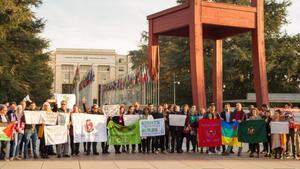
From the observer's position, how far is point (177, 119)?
18078 mm

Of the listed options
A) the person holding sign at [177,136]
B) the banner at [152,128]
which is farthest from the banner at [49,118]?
the person holding sign at [177,136]

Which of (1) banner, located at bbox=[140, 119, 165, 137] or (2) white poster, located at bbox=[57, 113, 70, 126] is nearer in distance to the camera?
(2) white poster, located at bbox=[57, 113, 70, 126]

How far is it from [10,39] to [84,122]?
27.9 metres

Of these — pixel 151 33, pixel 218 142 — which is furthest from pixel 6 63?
pixel 218 142

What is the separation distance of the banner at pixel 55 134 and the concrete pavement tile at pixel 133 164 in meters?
2.75

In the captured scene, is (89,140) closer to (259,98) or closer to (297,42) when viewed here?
(259,98)

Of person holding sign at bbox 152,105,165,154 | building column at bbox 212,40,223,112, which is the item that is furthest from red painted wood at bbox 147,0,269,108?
person holding sign at bbox 152,105,165,154

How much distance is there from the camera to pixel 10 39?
42.7 m

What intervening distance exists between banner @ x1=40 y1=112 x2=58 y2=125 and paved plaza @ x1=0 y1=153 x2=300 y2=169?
3.85 feet

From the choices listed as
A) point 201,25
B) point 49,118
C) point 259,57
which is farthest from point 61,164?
point 259,57

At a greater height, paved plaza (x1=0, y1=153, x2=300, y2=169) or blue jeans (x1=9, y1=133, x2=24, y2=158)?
blue jeans (x1=9, y1=133, x2=24, y2=158)

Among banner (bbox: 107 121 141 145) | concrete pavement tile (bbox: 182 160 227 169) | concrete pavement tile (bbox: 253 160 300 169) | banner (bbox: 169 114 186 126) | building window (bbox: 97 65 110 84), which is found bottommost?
concrete pavement tile (bbox: 253 160 300 169)

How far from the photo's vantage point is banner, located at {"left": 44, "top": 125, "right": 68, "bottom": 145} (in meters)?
16.1

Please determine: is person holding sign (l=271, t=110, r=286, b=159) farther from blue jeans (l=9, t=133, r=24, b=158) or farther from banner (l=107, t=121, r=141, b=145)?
blue jeans (l=9, t=133, r=24, b=158)
